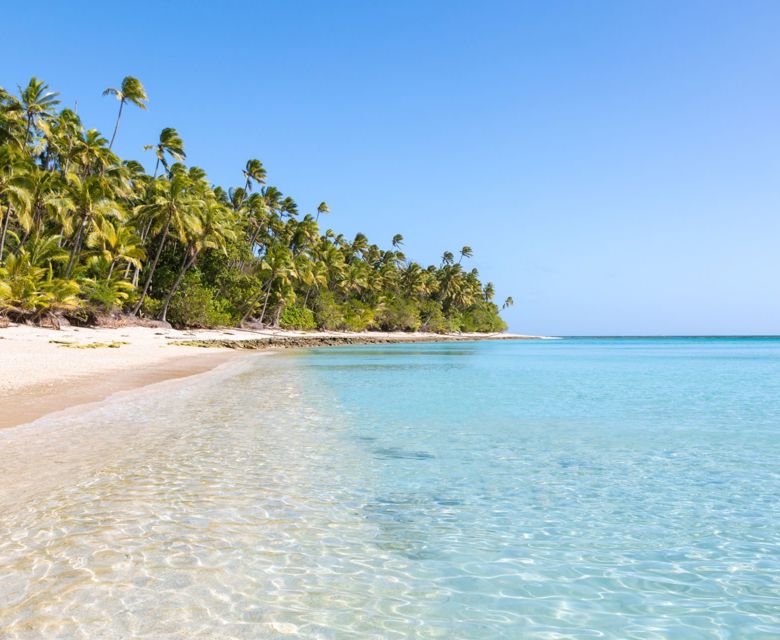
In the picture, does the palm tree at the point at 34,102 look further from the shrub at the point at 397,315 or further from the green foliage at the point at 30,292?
the shrub at the point at 397,315

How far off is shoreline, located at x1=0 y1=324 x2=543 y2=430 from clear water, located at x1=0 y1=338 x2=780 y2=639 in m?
2.10

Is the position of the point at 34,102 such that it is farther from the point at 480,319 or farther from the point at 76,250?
the point at 480,319

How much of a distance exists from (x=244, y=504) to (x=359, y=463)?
6.98 feet

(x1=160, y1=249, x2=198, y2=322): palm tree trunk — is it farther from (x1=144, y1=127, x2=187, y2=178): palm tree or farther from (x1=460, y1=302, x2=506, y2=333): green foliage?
(x1=460, y1=302, x2=506, y2=333): green foliage

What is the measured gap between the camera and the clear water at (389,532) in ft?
11.3

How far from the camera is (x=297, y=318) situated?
69.0 metres

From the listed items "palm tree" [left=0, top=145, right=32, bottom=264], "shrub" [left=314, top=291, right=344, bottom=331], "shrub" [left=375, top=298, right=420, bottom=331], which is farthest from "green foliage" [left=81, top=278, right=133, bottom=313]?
"shrub" [left=375, top=298, right=420, bottom=331]

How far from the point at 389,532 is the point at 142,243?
44.6 meters

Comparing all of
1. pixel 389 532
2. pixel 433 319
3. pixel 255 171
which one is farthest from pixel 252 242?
pixel 389 532

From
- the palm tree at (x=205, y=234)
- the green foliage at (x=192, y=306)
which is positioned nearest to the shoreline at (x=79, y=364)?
the palm tree at (x=205, y=234)

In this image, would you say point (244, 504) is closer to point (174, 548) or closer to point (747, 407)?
point (174, 548)

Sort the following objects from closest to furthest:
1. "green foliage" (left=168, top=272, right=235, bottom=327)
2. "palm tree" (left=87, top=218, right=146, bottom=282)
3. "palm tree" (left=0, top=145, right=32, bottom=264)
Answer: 1. "palm tree" (left=0, top=145, right=32, bottom=264)
2. "palm tree" (left=87, top=218, right=146, bottom=282)
3. "green foliage" (left=168, top=272, right=235, bottom=327)

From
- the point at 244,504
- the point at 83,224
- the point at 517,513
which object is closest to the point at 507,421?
the point at 517,513

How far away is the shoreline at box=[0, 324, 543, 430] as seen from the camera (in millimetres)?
11531
